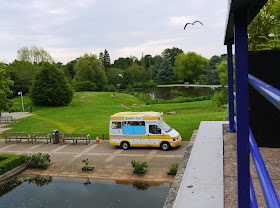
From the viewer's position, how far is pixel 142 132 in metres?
17.9

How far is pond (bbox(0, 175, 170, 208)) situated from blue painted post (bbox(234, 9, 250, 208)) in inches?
404

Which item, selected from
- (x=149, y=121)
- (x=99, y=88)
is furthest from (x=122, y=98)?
(x=149, y=121)

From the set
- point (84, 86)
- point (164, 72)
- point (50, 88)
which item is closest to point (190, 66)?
point (164, 72)

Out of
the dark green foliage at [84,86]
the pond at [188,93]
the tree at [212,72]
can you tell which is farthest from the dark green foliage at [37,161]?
the tree at [212,72]

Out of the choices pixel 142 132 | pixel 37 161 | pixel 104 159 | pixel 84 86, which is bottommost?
pixel 104 159

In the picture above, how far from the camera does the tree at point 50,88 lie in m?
46.0

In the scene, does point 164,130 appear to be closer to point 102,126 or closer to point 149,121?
point 149,121

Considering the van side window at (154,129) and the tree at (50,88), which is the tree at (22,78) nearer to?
the tree at (50,88)

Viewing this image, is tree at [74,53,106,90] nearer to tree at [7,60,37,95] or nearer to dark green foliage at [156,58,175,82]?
tree at [7,60,37,95]

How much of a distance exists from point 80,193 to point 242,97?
12.4 metres

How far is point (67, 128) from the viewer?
27.3 metres

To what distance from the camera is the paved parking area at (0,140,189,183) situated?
14086 mm

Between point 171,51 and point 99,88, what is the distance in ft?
219

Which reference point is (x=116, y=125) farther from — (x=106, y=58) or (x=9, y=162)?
(x=106, y=58)
